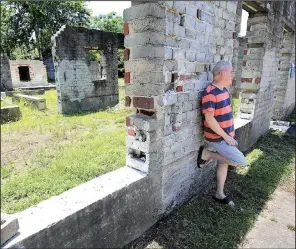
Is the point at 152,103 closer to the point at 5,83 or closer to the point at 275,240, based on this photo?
the point at 275,240

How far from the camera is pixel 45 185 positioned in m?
3.24

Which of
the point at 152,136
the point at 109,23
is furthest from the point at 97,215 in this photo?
the point at 109,23

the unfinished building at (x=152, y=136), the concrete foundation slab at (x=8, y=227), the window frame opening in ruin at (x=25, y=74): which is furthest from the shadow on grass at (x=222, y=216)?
the window frame opening in ruin at (x=25, y=74)

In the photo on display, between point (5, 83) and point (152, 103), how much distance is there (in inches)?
580

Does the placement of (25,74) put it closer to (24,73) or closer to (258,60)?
(24,73)

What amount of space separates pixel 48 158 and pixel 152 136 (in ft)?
8.00

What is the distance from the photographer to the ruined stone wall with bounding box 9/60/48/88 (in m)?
17.0

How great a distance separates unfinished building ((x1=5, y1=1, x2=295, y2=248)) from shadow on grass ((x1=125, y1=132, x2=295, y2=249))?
145 millimetres

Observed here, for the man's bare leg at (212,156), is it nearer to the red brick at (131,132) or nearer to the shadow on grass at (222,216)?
the shadow on grass at (222,216)

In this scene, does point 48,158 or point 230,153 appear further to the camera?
point 48,158

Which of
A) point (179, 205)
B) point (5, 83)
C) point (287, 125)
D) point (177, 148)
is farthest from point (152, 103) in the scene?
point (5, 83)

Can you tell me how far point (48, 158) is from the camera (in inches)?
162

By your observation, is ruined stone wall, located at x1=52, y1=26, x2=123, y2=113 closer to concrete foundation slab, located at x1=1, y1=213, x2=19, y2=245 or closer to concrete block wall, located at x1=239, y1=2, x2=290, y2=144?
concrete block wall, located at x1=239, y1=2, x2=290, y2=144

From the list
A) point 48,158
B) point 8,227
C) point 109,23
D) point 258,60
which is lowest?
point 48,158
